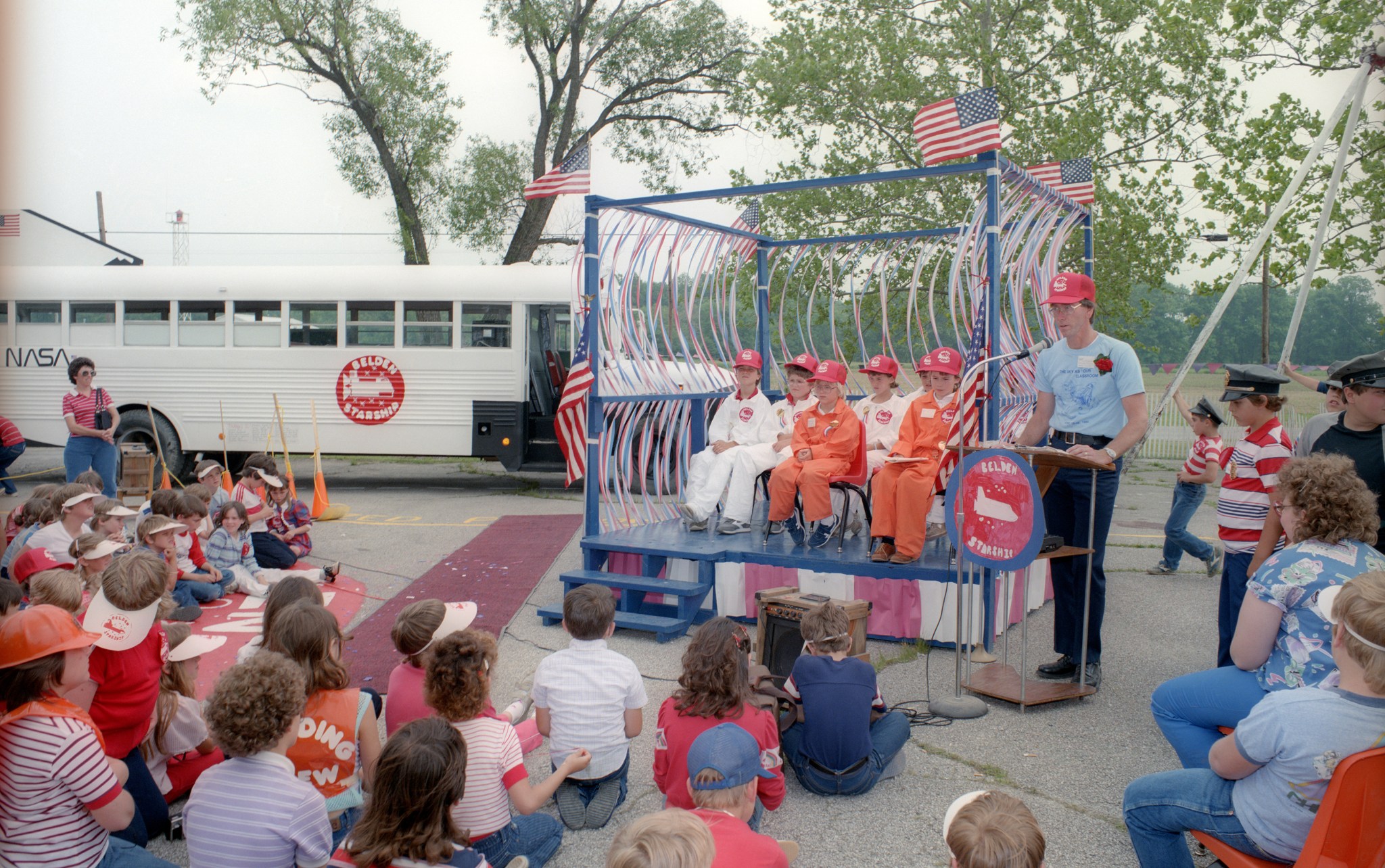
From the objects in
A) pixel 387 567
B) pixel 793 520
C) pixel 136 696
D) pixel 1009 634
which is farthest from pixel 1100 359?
pixel 387 567

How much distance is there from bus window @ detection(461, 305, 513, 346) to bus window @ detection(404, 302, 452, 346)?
208 mm

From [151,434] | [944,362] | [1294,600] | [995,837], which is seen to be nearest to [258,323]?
[151,434]

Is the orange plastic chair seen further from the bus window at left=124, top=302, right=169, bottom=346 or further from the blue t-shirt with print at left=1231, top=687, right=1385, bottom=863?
the bus window at left=124, top=302, right=169, bottom=346

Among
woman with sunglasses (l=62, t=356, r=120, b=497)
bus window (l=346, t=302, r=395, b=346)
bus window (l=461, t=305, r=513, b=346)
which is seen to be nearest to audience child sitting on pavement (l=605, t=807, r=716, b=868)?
woman with sunglasses (l=62, t=356, r=120, b=497)

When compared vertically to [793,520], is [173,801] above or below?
below

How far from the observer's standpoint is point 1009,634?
588 cm

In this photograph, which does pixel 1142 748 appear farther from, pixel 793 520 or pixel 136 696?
pixel 136 696

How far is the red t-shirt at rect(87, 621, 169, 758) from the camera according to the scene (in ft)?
10.2

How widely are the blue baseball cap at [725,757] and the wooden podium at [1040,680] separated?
2164mm

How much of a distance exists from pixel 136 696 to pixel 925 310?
12.3 metres

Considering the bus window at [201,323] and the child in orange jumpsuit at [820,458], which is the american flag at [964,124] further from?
the bus window at [201,323]

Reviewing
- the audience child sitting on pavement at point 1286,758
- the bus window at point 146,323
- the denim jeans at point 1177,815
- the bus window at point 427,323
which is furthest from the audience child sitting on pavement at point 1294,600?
the bus window at point 146,323

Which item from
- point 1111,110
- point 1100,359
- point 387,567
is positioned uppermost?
point 1111,110

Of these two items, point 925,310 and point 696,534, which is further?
point 925,310
